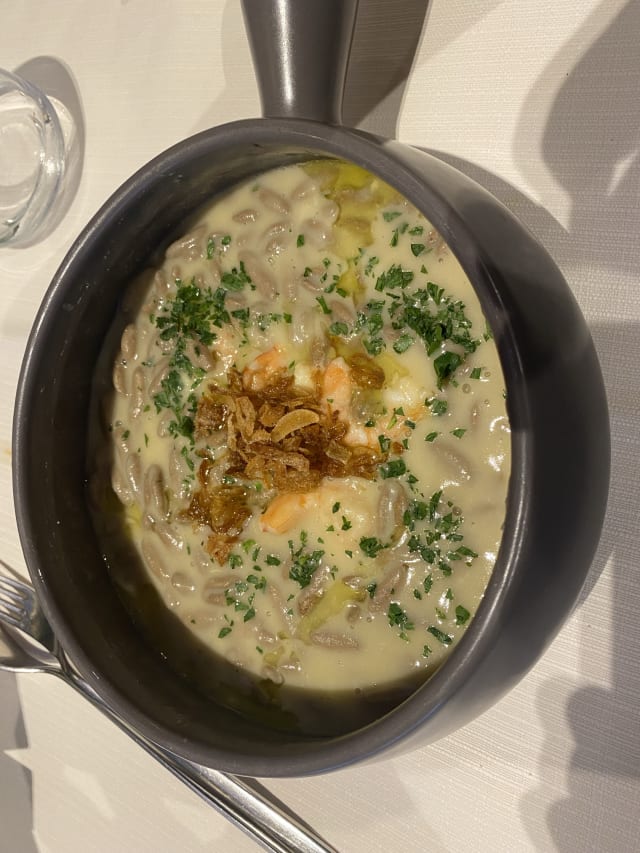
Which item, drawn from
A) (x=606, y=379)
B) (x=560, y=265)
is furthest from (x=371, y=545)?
(x=560, y=265)

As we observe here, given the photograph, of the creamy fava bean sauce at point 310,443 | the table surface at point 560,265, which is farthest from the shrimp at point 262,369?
the table surface at point 560,265

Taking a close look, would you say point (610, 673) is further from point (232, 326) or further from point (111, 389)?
point (111, 389)

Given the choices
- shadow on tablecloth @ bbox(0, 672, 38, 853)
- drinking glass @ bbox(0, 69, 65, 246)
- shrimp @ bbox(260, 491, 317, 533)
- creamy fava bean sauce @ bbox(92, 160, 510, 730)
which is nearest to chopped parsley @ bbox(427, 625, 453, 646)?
creamy fava bean sauce @ bbox(92, 160, 510, 730)

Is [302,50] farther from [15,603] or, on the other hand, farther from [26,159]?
[15,603]

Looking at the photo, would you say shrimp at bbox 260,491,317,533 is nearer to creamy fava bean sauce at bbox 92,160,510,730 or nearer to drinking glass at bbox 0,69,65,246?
creamy fava bean sauce at bbox 92,160,510,730

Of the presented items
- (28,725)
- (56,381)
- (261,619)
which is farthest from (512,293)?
(28,725)
